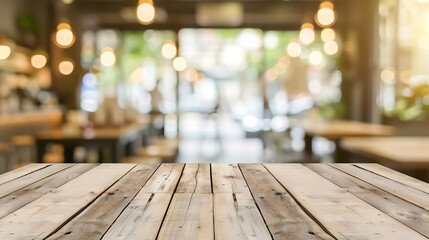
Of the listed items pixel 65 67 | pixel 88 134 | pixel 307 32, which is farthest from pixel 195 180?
pixel 65 67

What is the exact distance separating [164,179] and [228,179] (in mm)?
253

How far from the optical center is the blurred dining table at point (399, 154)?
3166mm

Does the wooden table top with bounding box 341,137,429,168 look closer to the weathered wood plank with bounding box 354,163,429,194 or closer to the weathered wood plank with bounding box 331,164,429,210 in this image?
the weathered wood plank with bounding box 354,163,429,194

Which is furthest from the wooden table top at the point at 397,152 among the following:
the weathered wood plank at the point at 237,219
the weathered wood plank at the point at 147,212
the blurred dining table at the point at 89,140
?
the blurred dining table at the point at 89,140

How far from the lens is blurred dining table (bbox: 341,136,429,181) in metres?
3.17

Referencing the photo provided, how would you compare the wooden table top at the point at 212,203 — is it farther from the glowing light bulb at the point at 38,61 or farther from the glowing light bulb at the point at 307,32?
the glowing light bulb at the point at 38,61

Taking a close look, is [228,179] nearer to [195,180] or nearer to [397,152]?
[195,180]

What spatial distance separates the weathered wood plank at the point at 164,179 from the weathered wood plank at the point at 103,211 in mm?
32

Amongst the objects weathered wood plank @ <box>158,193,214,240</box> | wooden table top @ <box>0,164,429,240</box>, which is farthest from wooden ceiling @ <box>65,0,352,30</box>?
weathered wood plank @ <box>158,193,214,240</box>

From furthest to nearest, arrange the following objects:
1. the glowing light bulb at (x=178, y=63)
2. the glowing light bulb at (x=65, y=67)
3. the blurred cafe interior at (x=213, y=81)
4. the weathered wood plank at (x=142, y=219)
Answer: the glowing light bulb at (x=178, y=63) < the glowing light bulb at (x=65, y=67) < the blurred cafe interior at (x=213, y=81) < the weathered wood plank at (x=142, y=219)

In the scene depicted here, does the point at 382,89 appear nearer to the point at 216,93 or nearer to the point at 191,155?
the point at 191,155

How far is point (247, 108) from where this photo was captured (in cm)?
1538

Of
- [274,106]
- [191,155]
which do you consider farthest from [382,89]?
[274,106]

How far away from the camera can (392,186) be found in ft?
6.21
